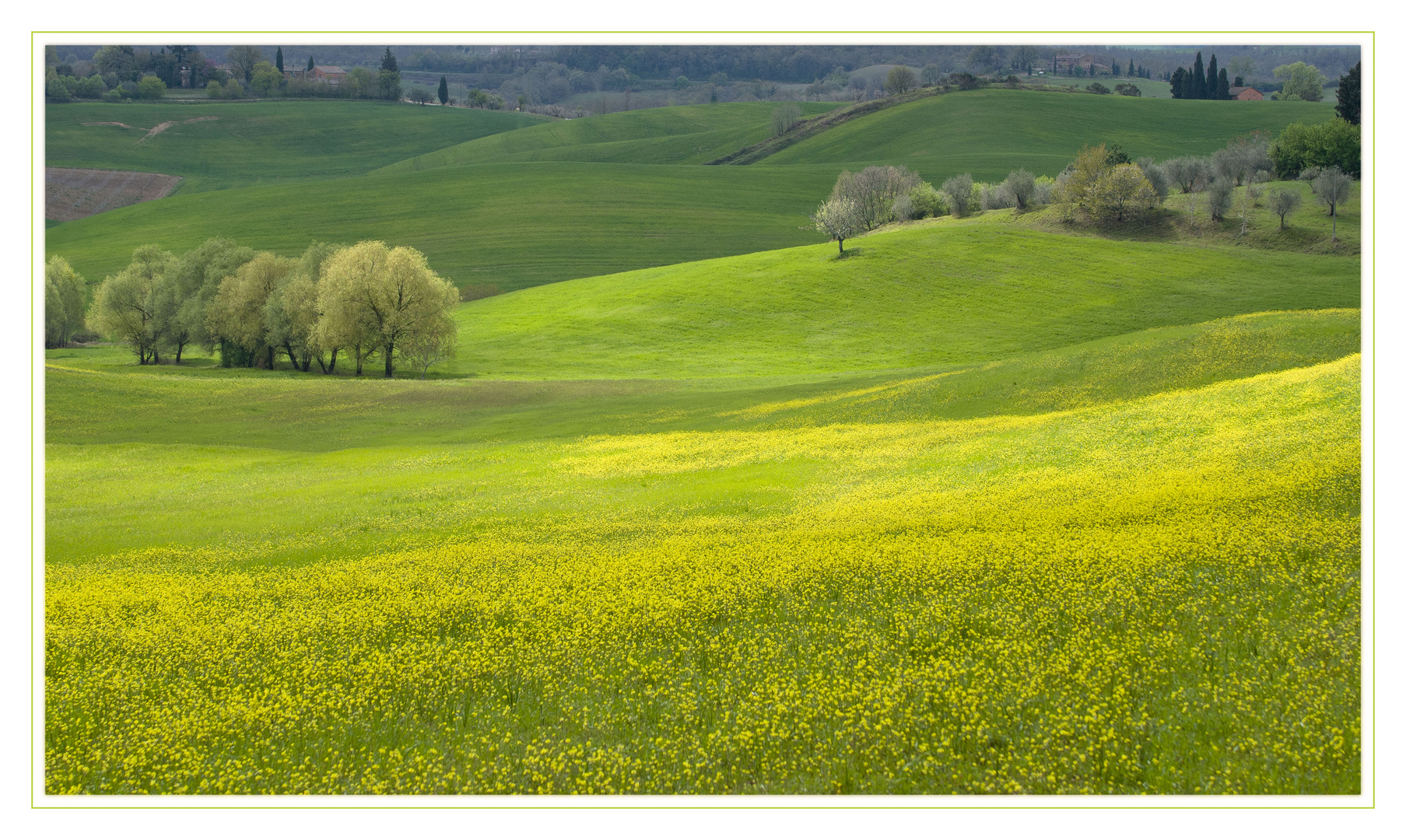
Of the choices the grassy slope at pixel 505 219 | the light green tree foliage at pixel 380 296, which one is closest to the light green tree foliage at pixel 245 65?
the grassy slope at pixel 505 219

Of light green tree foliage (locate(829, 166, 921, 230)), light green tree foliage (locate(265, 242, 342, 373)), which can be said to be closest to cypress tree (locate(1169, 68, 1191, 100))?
light green tree foliage (locate(829, 166, 921, 230))

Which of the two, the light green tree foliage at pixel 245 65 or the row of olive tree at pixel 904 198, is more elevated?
the light green tree foliage at pixel 245 65

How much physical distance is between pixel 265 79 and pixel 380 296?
6781 inches

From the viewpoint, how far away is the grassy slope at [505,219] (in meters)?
113

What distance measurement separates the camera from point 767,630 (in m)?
11.3

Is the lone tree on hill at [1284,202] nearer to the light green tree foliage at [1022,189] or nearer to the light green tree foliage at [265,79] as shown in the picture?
the light green tree foliage at [1022,189]

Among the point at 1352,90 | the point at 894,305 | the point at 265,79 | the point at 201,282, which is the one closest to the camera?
the point at 1352,90

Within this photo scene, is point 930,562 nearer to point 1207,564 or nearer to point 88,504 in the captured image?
point 1207,564

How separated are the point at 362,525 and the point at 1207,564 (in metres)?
16.6

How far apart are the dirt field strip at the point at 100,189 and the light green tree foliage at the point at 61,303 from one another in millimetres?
68792

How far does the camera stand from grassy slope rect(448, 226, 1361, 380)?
196 ft

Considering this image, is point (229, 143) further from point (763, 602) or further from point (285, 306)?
point (763, 602)

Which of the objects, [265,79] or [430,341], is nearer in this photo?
[430,341]

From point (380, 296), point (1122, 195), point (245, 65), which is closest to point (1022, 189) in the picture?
point (1122, 195)
